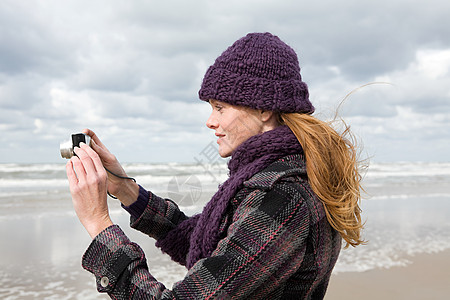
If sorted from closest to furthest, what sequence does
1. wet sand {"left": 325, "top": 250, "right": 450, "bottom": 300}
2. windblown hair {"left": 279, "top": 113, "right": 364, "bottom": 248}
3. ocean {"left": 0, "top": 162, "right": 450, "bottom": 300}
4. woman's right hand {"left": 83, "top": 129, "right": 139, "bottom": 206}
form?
windblown hair {"left": 279, "top": 113, "right": 364, "bottom": 248} → woman's right hand {"left": 83, "top": 129, "right": 139, "bottom": 206} → wet sand {"left": 325, "top": 250, "right": 450, "bottom": 300} → ocean {"left": 0, "top": 162, "right": 450, "bottom": 300}

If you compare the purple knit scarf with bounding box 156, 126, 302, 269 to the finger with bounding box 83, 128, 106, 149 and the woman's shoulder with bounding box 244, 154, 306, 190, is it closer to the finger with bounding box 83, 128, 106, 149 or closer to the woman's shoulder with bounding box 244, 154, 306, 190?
the woman's shoulder with bounding box 244, 154, 306, 190

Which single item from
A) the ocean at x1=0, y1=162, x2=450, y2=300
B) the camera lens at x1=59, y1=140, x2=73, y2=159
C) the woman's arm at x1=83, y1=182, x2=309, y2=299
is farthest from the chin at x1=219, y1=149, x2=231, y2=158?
the ocean at x1=0, y1=162, x2=450, y2=300

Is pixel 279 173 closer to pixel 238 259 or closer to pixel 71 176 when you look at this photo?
pixel 238 259

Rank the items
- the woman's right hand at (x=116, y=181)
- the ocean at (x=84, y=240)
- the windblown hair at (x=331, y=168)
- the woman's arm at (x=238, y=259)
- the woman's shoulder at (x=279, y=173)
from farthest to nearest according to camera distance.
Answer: the ocean at (x=84, y=240) → the woman's right hand at (x=116, y=181) → the windblown hair at (x=331, y=168) → the woman's shoulder at (x=279, y=173) → the woman's arm at (x=238, y=259)

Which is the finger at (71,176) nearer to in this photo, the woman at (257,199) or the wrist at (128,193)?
the woman at (257,199)

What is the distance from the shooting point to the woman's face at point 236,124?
168 centimetres

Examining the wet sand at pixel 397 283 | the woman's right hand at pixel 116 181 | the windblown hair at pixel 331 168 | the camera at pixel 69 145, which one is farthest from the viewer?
the wet sand at pixel 397 283

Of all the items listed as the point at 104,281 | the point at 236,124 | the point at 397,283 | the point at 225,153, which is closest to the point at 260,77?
the point at 236,124

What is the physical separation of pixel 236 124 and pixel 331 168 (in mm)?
415

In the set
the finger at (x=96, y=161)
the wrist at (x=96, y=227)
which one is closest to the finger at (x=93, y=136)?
the finger at (x=96, y=161)

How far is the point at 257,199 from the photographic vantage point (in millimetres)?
1410

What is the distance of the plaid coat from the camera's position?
4.29ft

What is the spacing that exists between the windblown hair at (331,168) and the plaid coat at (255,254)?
5 centimetres

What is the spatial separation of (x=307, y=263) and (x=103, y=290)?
2.28ft
